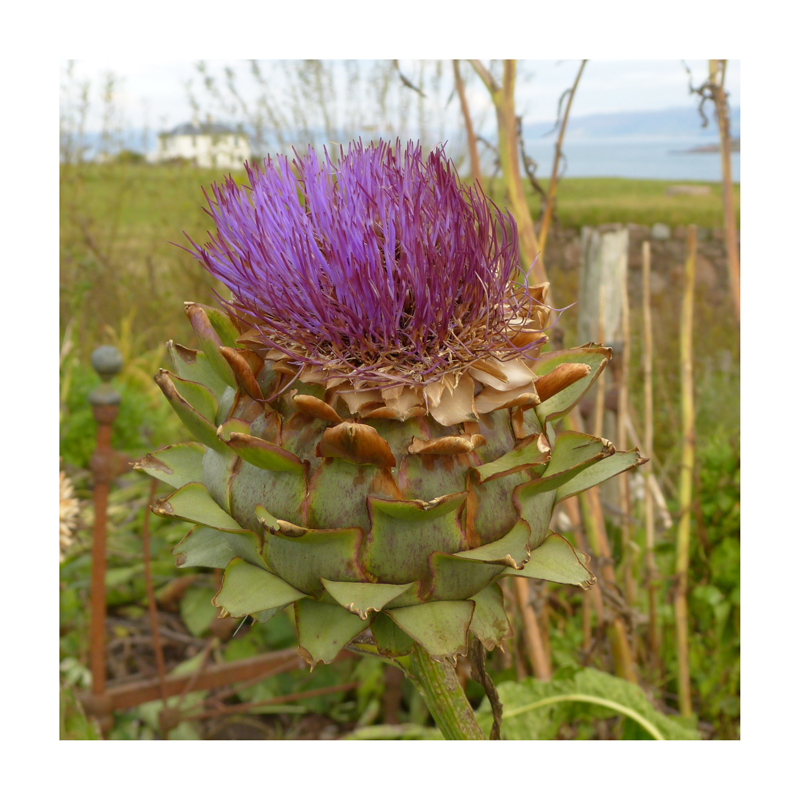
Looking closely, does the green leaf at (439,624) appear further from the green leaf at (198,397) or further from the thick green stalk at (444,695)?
the green leaf at (198,397)

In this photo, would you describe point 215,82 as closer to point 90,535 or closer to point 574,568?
point 90,535

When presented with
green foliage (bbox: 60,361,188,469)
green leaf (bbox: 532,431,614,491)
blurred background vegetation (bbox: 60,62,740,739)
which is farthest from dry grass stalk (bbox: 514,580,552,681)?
green foliage (bbox: 60,361,188,469)

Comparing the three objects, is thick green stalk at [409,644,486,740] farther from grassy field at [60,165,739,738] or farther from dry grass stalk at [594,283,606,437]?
dry grass stalk at [594,283,606,437]

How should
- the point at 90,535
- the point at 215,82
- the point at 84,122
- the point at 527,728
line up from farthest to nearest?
the point at 84,122
the point at 215,82
the point at 90,535
the point at 527,728

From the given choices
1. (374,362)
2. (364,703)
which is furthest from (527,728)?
(374,362)

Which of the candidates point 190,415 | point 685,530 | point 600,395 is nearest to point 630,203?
point 600,395

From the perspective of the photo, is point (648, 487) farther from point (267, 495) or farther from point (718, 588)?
point (267, 495)
